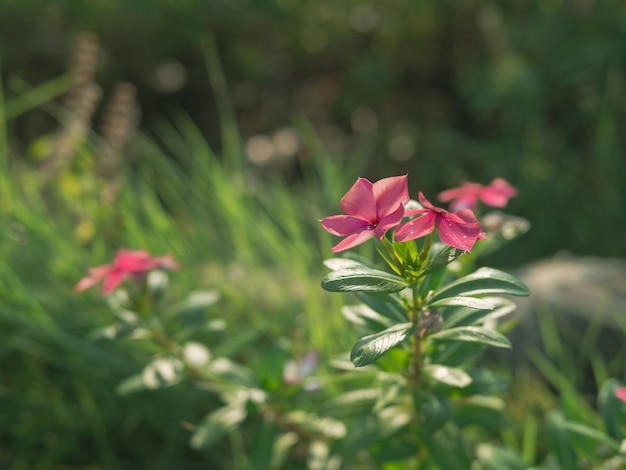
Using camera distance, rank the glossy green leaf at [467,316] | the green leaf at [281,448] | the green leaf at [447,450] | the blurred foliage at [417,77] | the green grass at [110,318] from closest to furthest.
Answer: the glossy green leaf at [467,316]
the green leaf at [447,450]
the green leaf at [281,448]
the green grass at [110,318]
the blurred foliage at [417,77]

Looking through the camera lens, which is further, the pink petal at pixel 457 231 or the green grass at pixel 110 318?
the green grass at pixel 110 318

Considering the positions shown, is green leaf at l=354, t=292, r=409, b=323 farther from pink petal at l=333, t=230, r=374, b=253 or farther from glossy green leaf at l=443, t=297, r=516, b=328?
pink petal at l=333, t=230, r=374, b=253

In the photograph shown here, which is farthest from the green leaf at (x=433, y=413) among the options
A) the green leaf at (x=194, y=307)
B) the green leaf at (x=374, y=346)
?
the green leaf at (x=194, y=307)

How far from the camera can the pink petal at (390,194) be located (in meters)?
0.76

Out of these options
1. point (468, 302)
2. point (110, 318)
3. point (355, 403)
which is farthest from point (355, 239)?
point (110, 318)

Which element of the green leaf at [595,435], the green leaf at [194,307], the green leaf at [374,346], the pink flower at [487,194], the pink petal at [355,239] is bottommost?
the green leaf at [595,435]

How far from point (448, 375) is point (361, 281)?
0.24m

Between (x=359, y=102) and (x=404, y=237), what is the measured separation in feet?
12.0

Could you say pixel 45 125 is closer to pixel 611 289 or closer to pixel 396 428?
pixel 611 289

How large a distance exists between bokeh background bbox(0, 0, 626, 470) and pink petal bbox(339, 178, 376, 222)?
1.80ft

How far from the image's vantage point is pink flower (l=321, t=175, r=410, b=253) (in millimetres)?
766

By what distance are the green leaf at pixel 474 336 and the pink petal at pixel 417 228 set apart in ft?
0.51

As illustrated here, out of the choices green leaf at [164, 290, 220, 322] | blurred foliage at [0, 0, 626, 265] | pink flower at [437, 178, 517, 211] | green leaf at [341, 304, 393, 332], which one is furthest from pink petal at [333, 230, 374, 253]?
blurred foliage at [0, 0, 626, 265]

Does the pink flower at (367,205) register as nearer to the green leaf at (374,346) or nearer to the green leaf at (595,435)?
the green leaf at (374,346)
